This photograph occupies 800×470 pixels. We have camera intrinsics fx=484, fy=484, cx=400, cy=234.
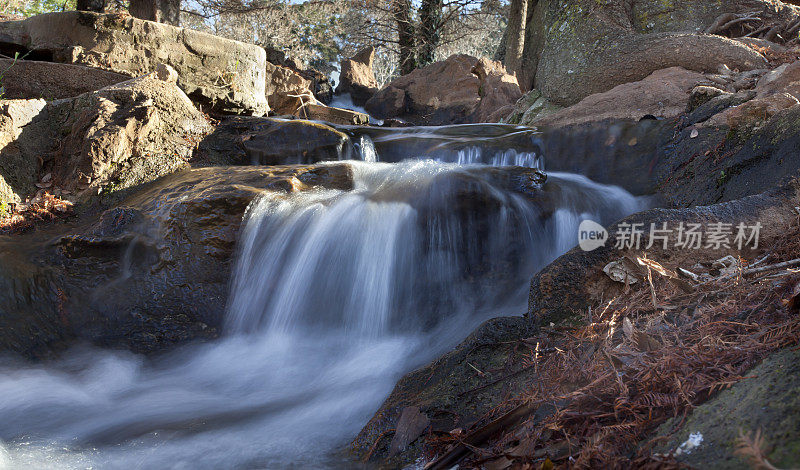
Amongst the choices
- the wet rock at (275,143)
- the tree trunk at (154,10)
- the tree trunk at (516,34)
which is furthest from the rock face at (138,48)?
the tree trunk at (516,34)

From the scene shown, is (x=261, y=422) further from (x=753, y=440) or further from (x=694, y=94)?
(x=694, y=94)

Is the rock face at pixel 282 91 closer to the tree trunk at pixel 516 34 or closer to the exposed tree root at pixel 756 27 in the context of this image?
the tree trunk at pixel 516 34

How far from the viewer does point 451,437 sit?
71.4 inches

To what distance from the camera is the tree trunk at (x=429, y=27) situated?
16.0m

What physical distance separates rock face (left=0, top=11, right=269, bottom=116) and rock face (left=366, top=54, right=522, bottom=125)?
6.41 m

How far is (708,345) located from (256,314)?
320cm

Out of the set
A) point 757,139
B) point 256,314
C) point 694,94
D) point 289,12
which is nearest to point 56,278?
point 256,314

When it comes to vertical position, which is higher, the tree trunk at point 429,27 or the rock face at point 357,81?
the tree trunk at point 429,27

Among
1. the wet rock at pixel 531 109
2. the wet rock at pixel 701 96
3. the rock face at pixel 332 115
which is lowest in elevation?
the wet rock at pixel 701 96

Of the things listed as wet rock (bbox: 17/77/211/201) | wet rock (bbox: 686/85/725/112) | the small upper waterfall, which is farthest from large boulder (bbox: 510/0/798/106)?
wet rock (bbox: 17/77/211/201)

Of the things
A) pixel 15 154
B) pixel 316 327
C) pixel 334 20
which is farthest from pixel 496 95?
pixel 334 20

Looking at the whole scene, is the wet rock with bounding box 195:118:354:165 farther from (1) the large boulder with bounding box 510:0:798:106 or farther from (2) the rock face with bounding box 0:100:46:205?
(1) the large boulder with bounding box 510:0:798:106

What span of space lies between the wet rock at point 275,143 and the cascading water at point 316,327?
122cm

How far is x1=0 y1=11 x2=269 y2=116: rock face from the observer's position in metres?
6.48
